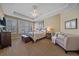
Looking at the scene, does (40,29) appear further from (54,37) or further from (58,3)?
(58,3)

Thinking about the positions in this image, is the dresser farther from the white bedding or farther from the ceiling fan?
the ceiling fan

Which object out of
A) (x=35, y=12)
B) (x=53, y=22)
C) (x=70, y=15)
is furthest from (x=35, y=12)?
(x=70, y=15)

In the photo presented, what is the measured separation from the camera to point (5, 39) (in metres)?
2.97

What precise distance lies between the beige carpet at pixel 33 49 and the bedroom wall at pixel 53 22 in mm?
383

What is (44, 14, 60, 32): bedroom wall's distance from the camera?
2865mm

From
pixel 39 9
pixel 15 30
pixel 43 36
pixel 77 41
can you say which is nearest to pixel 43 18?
pixel 39 9

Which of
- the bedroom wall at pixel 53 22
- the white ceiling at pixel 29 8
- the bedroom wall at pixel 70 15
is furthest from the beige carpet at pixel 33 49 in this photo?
the white ceiling at pixel 29 8

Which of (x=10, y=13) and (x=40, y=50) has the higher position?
(x=10, y=13)

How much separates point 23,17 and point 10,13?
1.12 ft

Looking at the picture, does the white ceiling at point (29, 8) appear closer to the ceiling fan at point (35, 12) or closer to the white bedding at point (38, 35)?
the ceiling fan at point (35, 12)

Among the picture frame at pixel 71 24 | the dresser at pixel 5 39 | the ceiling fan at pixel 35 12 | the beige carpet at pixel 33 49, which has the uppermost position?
the ceiling fan at pixel 35 12

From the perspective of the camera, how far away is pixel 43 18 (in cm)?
287

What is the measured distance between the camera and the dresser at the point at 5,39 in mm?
2834

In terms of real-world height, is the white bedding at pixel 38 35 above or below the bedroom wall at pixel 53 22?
below
